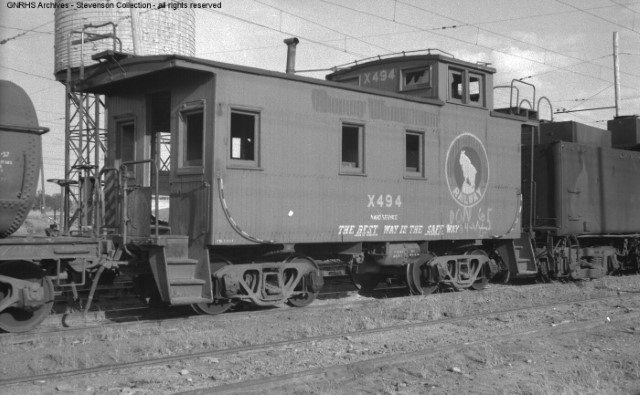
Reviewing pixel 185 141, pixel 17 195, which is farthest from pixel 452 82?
pixel 17 195

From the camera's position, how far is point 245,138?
32.4 feet

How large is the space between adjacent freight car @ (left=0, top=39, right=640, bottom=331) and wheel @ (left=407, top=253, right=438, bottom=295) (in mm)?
33

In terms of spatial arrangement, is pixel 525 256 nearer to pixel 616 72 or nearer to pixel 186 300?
pixel 186 300

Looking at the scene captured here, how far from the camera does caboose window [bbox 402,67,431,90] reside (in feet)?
41.3

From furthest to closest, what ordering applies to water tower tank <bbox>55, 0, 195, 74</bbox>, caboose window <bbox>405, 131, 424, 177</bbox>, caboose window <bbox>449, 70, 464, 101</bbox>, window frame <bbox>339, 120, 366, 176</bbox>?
water tower tank <bbox>55, 0, 195, 74</bbox>
caboose window <bbox>449, 70, 464, 101</bbox>
caboose window <bbox>405, 131, 424, 177</bbox>
window frame <bbox>339, 120, 366, 176</bbox>

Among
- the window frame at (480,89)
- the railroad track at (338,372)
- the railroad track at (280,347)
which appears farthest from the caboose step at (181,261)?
the window frame at (480,89)

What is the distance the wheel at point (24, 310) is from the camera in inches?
311

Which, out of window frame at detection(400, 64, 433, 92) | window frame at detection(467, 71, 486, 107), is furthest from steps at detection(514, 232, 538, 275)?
window frame at detection(400, 64, 433, 92)

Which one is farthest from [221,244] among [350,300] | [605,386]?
[605,386]

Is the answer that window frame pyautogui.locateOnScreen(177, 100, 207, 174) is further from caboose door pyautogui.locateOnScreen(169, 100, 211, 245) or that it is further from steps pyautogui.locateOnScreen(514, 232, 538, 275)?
steps pyautogui.locateOnScreen(514, 232, 538, 275)

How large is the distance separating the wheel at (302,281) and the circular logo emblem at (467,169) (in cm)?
354

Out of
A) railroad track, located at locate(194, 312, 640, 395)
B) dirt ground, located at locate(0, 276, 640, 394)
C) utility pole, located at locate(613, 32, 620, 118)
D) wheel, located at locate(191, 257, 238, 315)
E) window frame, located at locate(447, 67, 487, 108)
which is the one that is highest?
utility pole, located at locate(613, 32, 620, 118)

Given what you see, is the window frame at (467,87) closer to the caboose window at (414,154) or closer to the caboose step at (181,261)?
the caboose window at (414,154)

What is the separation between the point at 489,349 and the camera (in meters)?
7.50
